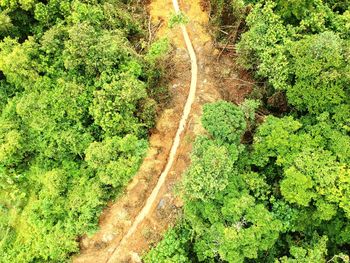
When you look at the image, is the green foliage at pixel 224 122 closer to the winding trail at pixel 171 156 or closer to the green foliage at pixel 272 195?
the green foliage at pixel 272 195

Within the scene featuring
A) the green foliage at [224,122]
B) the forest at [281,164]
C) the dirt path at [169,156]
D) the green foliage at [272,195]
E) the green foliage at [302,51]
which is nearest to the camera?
the green foliage at [272,195]

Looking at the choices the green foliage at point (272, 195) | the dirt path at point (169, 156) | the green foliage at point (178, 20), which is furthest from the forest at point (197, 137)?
the dirt path at point (169, 156)

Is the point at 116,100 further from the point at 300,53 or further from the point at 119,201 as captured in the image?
the point at 300,53

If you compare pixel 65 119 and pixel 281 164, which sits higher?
pixel 65 119

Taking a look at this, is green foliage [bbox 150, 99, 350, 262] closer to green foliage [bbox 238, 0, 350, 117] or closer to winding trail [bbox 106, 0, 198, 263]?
green foliage [bbox 238, 0, 350, 117]

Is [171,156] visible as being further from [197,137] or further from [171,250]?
[171,250]

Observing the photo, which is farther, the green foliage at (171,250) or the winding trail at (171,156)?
the winding trail at (171,156)

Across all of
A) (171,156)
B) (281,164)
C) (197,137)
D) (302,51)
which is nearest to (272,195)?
(281,164)

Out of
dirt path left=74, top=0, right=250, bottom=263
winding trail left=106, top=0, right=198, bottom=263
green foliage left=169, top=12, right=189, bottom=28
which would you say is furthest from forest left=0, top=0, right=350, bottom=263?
winding trail left=106, top=0, right=198, bottom=263

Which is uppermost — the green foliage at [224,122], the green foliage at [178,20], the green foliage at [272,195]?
the green foliage at [178,20]
